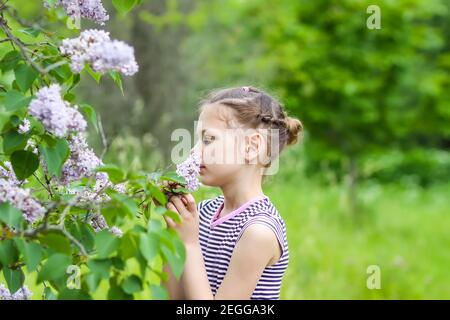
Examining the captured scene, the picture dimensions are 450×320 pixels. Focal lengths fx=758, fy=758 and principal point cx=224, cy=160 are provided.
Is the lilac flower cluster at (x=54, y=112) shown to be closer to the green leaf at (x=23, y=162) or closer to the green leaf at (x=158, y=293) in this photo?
the green leaf at (x=23, y=162)

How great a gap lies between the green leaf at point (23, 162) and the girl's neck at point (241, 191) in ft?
2.26

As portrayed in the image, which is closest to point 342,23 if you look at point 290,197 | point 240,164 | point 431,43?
point 431,43

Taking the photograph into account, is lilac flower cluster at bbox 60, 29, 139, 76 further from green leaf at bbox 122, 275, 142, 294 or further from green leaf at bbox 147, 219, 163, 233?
green leaf at bbox 122, 275, 142, 294

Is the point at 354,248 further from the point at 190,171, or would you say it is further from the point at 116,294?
the point at 116,294

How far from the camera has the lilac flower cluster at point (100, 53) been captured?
1.63 meters

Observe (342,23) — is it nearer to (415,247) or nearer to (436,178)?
(415,247)

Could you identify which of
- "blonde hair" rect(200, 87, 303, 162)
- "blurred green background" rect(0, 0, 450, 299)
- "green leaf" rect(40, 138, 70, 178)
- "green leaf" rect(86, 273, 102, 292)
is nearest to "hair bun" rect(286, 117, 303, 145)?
"blonde hair" rect(200, 87, 303, 162)

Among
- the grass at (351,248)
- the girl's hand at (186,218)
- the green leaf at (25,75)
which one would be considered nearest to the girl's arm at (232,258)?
the girl's hand at (186,218)

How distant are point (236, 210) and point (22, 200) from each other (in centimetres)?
83

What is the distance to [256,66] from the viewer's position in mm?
8953

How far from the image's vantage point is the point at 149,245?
1.52 metres

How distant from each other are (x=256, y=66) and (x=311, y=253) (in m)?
3.38

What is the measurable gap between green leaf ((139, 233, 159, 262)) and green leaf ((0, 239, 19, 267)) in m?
0.37

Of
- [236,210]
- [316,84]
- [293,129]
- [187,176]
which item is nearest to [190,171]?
[187,176]
